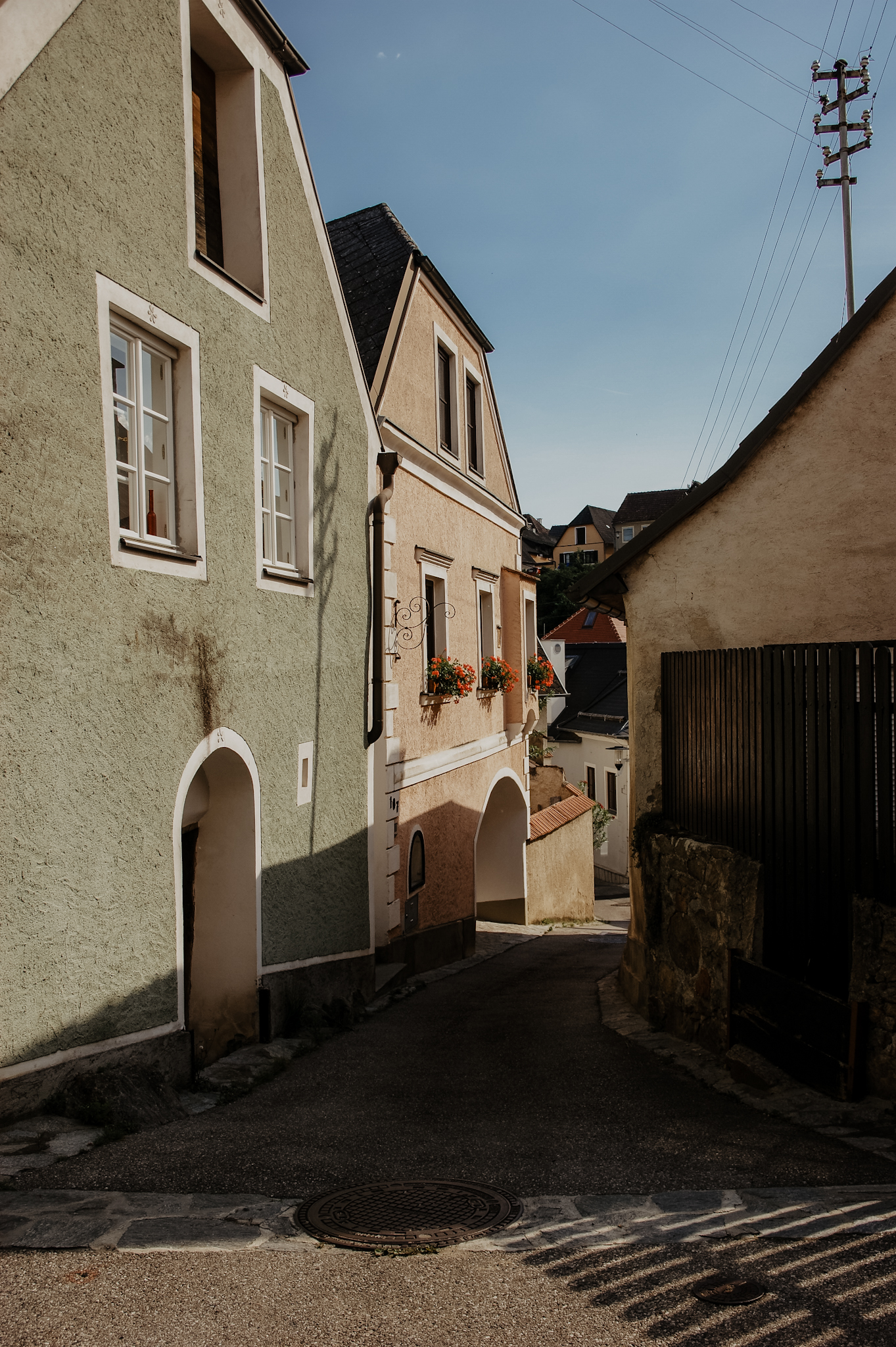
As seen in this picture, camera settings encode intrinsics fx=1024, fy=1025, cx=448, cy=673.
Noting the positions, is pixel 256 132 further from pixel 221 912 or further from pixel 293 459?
pixel 221 912

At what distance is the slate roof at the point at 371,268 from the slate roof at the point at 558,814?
10416 millimetres

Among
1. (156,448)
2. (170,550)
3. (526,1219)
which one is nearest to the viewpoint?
(526,1219)

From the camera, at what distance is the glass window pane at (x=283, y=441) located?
941 centimetres

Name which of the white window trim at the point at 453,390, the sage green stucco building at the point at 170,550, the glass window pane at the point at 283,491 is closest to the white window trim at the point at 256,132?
the sage green stucco building at the point at 170,550

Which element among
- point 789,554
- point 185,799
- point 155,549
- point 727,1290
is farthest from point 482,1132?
point 789,554

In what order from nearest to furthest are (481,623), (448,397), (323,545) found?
(323,545) → (448,397) → (481,623)

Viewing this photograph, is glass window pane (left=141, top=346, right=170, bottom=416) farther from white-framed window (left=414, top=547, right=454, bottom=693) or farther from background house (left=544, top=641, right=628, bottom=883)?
background house (left=544, top=641, right=628, bottom=883)

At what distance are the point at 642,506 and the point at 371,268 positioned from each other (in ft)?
244

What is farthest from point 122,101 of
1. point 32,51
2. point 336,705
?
point 336,705

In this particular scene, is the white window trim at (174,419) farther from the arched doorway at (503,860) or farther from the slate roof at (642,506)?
the slate roof at (642,506)

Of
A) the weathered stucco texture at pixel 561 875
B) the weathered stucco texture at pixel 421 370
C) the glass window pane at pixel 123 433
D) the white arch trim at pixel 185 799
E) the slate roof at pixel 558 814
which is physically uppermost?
the weathered stucco texture at pixel 421 370

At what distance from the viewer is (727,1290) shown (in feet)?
12.3

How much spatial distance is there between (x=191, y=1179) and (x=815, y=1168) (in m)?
3.05

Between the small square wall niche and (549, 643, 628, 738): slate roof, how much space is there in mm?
25744
